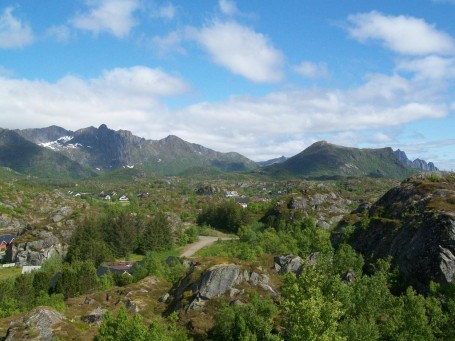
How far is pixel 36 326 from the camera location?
45.1 m

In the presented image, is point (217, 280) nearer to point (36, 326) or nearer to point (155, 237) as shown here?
point (36, 326)

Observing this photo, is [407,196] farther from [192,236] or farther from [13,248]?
[13,248]

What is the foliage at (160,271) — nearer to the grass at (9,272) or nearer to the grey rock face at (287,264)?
the grey rock face at (287,264)

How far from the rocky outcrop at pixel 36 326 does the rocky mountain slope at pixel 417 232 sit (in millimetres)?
45981

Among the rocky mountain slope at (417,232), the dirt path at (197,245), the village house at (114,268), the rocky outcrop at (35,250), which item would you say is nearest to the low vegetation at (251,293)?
the rocky mountain slope at (417,232)

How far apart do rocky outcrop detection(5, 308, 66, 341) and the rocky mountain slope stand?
1810 inches

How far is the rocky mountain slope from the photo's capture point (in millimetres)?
54781

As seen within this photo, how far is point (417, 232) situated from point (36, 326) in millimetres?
52220

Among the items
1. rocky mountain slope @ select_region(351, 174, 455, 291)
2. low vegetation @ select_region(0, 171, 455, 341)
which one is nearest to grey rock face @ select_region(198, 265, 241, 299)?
low vegetation @ select_region(0, 171, 455, 341)

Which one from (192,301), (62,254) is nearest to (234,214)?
(62,254)

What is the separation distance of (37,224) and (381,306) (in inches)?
4950

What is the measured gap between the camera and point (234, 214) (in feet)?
536

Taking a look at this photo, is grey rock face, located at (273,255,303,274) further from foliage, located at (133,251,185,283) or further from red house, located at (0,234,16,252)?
red house, located at (0,234,16,252)

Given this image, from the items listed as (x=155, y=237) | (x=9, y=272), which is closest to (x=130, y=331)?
(x=9, y=272)
